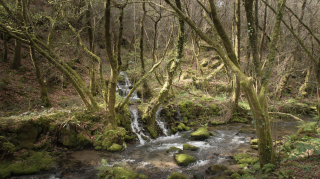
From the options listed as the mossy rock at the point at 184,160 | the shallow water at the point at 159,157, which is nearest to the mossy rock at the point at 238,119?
the shallow water at the point at 159,157

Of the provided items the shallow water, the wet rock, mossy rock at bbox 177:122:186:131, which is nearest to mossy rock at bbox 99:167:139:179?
the shallow water

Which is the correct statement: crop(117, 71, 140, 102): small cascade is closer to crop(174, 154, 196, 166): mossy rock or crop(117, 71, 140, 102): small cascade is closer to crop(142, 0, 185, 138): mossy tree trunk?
crop(142, 0, 185, 138): mossy tree trunk

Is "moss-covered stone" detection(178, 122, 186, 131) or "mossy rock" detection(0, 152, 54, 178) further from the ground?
"moss-covered stone" detection(178, 122, 186, 131)

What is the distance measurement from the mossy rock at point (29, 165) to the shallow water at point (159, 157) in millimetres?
246

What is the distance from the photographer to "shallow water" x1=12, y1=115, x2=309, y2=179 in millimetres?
6074

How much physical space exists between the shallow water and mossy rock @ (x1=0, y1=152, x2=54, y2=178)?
25 centimetres

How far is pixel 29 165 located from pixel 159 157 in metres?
4.50

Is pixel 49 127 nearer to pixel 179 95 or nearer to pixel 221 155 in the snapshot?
pixel 221 155

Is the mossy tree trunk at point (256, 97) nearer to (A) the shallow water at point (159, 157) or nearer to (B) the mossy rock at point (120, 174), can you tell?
(A) the shallow water at point (159, 157)

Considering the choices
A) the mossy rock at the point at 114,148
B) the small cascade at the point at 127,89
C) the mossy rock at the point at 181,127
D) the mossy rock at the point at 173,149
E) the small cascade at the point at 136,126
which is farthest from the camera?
the small cascade at the point at 127,89

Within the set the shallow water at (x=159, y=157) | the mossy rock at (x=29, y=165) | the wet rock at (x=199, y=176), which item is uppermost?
the mossy rock at (x=29, y=165)

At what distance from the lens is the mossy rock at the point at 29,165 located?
5.60 meters

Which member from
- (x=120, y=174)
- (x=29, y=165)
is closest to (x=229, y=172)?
(x=120, y=174)

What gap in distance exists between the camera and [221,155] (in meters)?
7.49
